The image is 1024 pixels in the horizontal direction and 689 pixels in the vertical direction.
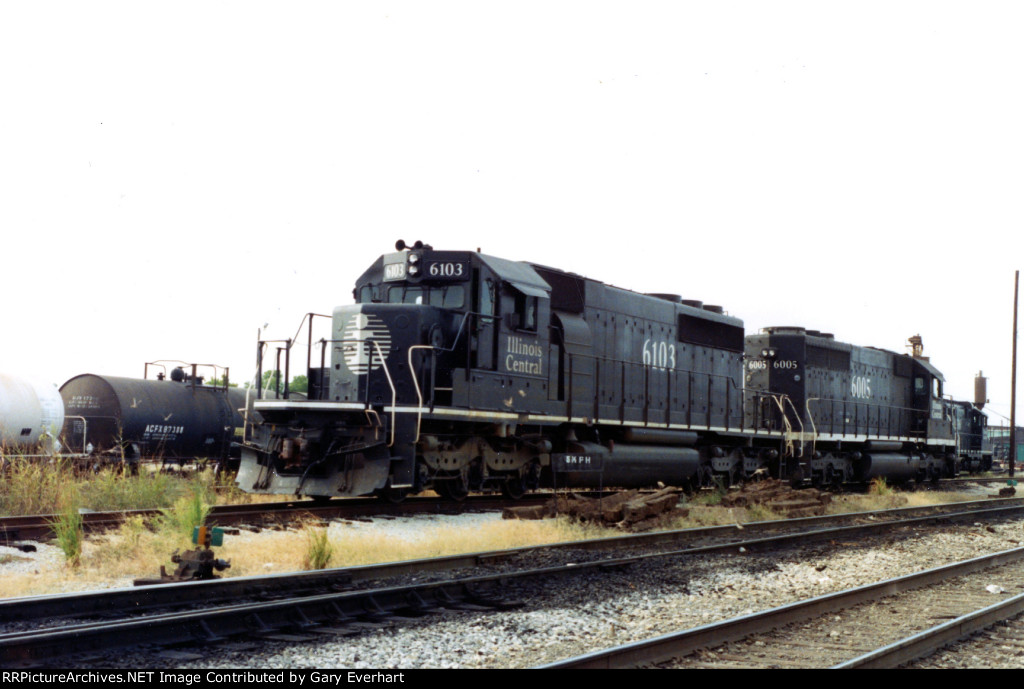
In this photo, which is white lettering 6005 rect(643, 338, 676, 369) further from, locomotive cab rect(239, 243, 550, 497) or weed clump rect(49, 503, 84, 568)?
weed clump rect(49, 503, 84, 568)

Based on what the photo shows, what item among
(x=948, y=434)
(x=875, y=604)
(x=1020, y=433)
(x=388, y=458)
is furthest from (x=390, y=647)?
(x=1020, y=433)

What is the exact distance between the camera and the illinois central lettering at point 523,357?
14.2 m

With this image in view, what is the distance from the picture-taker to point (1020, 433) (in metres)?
62.6

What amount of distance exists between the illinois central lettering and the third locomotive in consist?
0.09ft

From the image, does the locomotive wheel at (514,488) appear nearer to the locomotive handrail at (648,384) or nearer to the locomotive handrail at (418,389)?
the locomotive handrail at (648,384)

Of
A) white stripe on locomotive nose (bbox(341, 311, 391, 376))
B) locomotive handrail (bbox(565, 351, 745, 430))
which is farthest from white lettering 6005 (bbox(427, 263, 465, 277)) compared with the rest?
locomotive handrail (bbox(565, 351, 745, 430))

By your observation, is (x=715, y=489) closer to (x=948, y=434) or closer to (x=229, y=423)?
(x=229, y=423)

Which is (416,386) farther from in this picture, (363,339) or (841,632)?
(841,632)

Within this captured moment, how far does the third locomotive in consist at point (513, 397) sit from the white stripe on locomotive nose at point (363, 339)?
0.07ft

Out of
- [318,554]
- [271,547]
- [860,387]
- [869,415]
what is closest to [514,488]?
[271,547]

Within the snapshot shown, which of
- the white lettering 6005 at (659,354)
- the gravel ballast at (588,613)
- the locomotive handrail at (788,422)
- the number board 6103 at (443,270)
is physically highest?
the number board 6103 at (443,270)

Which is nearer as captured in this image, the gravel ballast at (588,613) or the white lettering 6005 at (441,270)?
the gravel ballast at (588,613)

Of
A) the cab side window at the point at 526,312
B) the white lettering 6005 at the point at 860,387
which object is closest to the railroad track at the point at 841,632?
the cab side window at the point at 526,312

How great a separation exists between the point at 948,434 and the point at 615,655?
96.3 feet
